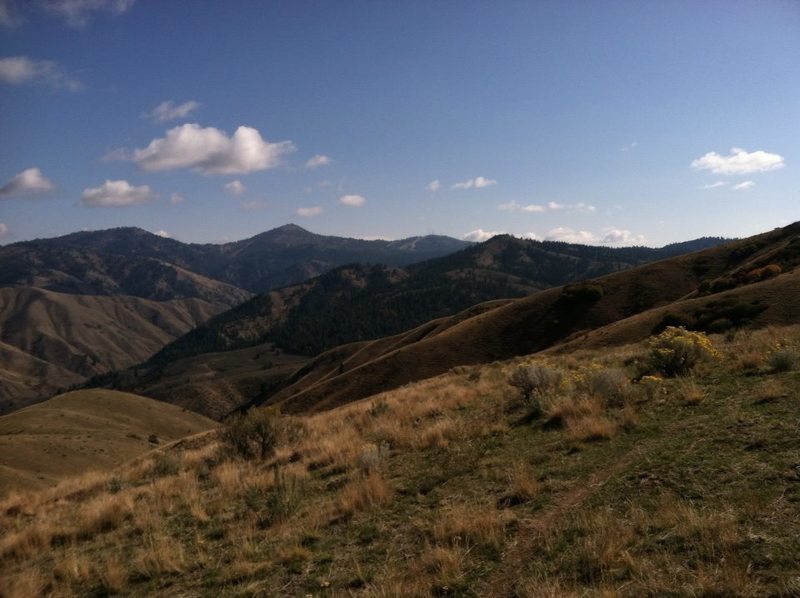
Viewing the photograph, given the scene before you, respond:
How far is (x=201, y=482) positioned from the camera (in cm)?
1195

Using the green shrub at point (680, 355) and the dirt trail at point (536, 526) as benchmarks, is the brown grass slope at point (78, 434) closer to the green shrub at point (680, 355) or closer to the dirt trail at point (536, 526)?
the green shrub at point (680, 355)

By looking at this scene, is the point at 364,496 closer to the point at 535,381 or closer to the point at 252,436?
the point at 535,381

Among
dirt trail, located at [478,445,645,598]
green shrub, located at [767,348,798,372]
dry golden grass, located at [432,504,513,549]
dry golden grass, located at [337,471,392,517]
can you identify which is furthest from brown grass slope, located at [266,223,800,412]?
dry golden grass, located at [432,504,513,549]

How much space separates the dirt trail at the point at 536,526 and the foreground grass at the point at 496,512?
0.08 ft

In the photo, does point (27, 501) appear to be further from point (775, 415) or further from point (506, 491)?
point (775, 415)

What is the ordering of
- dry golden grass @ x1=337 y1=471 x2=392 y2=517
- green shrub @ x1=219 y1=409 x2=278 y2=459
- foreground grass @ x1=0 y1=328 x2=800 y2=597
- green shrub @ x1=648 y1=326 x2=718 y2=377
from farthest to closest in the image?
green shrub @ x1=219 y1=409 x2=278 y2=459 → green shrub @ x1=648 y1=326 x2=718 y2=377 → dry golden grass @ x1=337 y1=471 x2=392 y2=517 → foreground grass @ x1=0 y1=328 x2=800 y2=597

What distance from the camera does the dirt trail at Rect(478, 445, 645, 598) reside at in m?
5.05

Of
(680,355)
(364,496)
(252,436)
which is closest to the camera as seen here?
(364,496)

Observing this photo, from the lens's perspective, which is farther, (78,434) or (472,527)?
(78,434)

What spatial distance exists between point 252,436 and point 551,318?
45.6 meters

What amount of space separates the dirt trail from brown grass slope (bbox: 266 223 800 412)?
136 ft

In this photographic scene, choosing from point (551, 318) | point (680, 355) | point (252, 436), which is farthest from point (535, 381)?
point (551, 318)

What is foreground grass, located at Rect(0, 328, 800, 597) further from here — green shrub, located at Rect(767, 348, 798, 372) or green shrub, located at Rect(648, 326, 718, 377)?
green shrub, located at Rect(648, 326, 718, 377)

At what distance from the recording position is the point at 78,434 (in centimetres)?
6166
